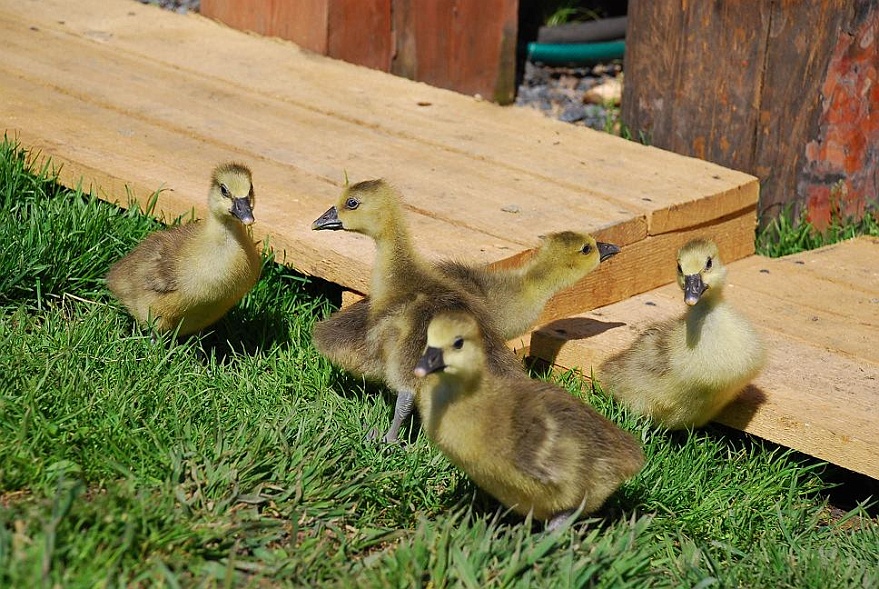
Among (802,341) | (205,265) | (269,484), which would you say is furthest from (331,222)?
(802,341)

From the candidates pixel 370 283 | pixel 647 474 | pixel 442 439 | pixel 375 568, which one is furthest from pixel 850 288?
pixel 375 568

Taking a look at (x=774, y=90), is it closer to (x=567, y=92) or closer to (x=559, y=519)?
(x=567, y=92)

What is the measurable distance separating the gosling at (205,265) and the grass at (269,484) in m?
0.14

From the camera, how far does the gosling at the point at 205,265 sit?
183 inches

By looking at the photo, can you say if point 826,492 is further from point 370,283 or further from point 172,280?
point 172,280

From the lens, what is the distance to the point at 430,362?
346 centimetres

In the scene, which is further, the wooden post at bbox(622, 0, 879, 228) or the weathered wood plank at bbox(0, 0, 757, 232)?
the wooden post at bbox(622, 0, 879, 228)

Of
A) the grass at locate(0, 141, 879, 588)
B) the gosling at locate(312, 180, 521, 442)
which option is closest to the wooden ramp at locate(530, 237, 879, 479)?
the grass at locate(0, 141, 879, 588)

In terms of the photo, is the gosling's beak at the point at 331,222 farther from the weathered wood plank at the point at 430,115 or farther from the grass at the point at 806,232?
the grass at the point at 806,232

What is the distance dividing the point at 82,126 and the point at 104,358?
210 cm

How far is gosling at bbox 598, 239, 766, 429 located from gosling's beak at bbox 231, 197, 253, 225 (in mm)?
1504

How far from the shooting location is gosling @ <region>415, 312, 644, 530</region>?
3537 mm

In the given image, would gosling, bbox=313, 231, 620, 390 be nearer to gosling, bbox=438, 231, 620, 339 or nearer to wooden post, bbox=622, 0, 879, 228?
gosling, bbox=438, 231, 620, 339

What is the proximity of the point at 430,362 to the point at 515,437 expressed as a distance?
37 cm
